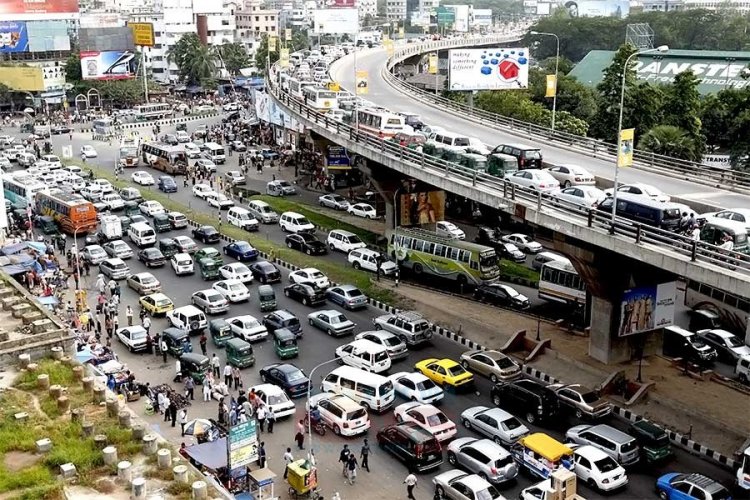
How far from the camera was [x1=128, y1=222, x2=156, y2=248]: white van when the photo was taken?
51.6 m

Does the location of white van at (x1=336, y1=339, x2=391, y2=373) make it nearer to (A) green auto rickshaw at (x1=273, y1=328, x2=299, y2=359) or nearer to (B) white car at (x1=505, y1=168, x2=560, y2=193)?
(A) green auto rickshaw at (x1=273, y1=328, x2=299, y2=359)

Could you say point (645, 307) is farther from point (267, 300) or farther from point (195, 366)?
point (195, 366)

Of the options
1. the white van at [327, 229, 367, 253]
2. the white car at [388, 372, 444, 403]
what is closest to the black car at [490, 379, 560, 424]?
the white car at [388, 372, 444, 403]

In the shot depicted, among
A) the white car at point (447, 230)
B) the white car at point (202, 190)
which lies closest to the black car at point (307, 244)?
the white car at point (447, 230)

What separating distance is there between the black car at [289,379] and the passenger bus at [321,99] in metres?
30.7

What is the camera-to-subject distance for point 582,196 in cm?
3256

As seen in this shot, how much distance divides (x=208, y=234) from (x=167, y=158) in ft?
82.0

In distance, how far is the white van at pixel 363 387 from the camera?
1191 inches

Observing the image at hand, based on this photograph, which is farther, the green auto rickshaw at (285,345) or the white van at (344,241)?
the white van at (344,241)

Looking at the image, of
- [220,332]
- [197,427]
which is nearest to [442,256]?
[220,332]

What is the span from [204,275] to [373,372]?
1593 cm

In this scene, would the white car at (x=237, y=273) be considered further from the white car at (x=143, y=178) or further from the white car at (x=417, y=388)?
the white car at (x=143, y=178)

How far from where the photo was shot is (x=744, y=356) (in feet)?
110

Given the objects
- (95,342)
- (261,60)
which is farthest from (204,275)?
(261,60)
